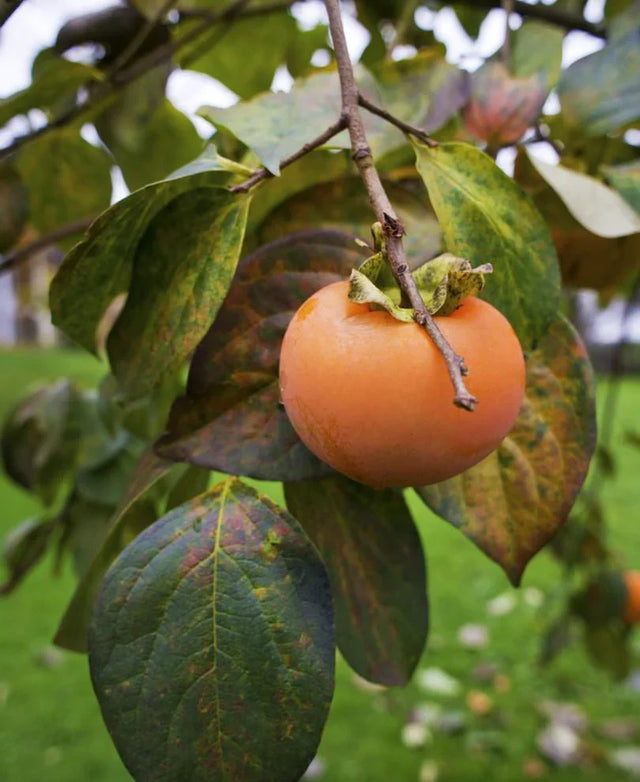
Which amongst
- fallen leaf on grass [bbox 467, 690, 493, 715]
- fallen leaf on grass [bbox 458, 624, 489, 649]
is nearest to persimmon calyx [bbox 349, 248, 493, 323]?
fallen leaf on grass [bbox 467, 690, 493, 715]

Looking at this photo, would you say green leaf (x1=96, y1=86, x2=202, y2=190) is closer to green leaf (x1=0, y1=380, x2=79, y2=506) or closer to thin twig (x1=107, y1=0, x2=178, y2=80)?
thin twig (x1=107, y1=0, x2=178, y2=80)

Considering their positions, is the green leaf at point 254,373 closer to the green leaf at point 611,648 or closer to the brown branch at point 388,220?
the brown branch at point 388,220

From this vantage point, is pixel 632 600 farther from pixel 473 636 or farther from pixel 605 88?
pixel 473 636

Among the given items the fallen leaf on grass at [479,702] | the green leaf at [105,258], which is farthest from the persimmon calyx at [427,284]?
the fallen leaf on grass at [479,702]

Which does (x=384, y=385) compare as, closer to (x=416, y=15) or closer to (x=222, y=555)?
(x=222, y=555)

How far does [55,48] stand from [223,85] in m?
0.20

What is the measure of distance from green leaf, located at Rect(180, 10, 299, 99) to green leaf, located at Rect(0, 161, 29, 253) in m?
0.23

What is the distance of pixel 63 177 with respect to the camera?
81cm

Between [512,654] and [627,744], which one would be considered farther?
[512,654]

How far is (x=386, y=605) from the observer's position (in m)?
0.47

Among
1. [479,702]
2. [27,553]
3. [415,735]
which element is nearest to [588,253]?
[27,553]

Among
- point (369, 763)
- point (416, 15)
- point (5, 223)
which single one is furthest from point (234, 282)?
point (369, 763)

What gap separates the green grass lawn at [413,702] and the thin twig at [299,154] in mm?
1212

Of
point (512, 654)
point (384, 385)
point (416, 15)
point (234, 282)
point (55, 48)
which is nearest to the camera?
point (384, 385)
